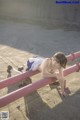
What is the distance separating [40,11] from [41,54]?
5.27m

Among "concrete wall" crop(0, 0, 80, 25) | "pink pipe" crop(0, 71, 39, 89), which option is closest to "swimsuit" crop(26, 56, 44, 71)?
"pink pipe" crop(0, 71, 39, 89)

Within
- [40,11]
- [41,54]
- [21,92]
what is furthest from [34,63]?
[40,11]

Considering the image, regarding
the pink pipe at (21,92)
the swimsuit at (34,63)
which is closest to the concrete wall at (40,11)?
the swimsuit at (34,63)

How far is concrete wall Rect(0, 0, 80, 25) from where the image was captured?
38.4 feet

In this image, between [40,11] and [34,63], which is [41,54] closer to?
[34,63]

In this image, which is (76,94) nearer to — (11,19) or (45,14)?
(45,14)

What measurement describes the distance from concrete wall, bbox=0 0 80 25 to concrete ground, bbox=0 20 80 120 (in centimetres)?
80

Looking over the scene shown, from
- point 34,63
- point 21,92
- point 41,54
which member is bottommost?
point 41,54

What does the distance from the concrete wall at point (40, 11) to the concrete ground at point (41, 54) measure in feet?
2.63

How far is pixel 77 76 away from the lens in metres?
5.97

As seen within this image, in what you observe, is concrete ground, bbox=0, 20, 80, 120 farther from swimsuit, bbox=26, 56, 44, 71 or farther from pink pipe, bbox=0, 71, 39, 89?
swimsuit, bbox=26, 56, 44, 71

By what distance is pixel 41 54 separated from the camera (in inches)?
303

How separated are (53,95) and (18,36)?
5257 millimetres

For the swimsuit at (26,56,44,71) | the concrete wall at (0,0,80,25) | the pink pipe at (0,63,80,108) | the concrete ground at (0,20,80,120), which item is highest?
the concrete wall at (0,0,80,25)
